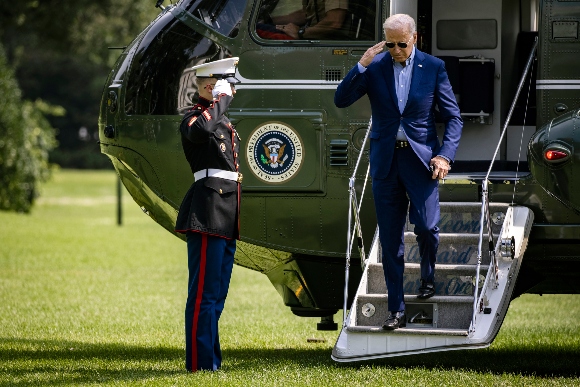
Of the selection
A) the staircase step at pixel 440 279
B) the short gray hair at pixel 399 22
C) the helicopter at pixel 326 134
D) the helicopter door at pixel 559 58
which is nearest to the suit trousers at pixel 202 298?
the helicopter at pixel 326 134

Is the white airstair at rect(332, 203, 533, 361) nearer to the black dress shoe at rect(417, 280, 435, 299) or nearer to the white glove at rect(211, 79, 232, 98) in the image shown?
the black dress shoe at rect(417, 280, 435, 299)

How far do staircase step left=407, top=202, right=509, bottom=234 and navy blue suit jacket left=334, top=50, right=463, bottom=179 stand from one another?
77 cm

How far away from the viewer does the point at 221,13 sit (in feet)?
25.8

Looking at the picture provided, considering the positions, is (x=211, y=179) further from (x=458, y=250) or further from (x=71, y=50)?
(x=71, y=50)

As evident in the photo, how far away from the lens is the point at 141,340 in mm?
9430

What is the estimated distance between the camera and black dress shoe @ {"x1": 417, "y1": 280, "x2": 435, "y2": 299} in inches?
258

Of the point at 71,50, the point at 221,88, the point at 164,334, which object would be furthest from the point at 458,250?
the point at 71,50

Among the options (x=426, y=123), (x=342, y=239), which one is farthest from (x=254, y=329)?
(x=426, y=123)

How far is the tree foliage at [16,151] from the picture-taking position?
25641 millimetres

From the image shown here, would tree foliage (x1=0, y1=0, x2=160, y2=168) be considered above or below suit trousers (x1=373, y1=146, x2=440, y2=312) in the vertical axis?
above

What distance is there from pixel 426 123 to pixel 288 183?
149 centimetres

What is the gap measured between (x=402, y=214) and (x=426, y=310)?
66cm

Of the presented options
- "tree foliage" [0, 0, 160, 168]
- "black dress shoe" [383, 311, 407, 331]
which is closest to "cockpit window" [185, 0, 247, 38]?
"black dress shoe" [383, 311, 407, 331]

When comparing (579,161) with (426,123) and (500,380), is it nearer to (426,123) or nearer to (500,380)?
(426,123)
